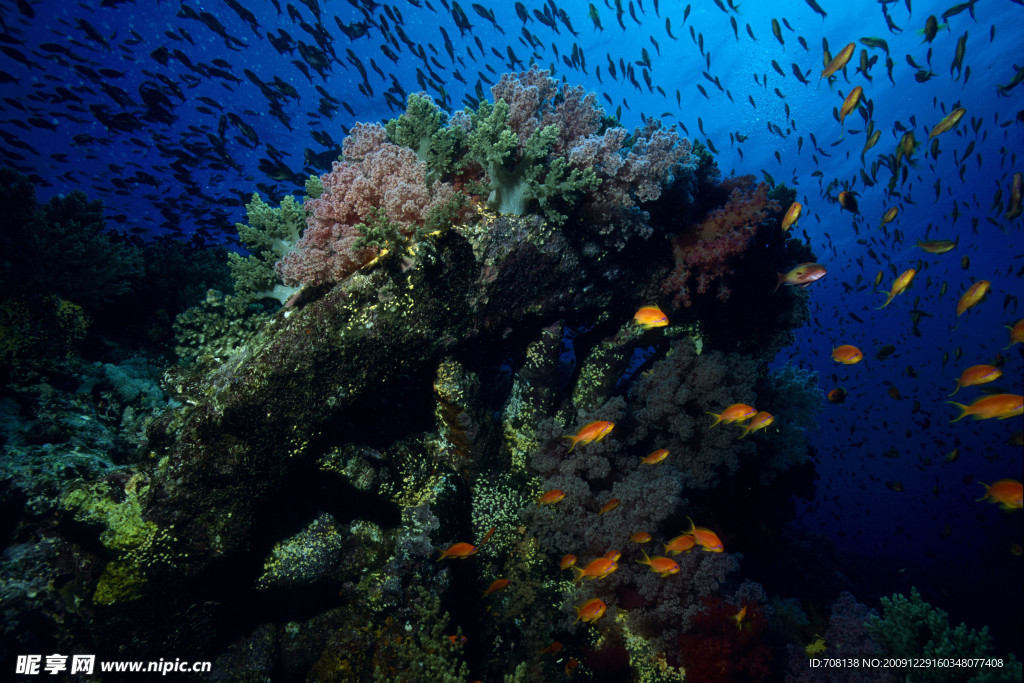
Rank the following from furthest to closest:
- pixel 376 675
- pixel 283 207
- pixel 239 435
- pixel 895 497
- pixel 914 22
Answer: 1. pixel 895 497
2. pixel 914 22
3. pixel 283 207
4. pixel 376 675
5. pixel 239 435

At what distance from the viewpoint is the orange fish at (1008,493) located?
3.61 meters

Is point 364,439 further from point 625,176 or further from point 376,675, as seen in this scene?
point 625,176

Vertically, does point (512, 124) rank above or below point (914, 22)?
below

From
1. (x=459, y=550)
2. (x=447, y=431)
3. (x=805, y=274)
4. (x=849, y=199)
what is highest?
(x=849, y=199)

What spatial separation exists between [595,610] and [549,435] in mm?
1799

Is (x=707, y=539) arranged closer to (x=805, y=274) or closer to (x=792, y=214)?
(x=805, y=274)

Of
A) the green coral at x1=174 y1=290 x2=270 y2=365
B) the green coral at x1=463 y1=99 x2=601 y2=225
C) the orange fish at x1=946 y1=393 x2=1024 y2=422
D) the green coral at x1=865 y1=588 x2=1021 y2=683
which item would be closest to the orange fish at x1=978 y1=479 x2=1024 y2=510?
the orange fish at x1=946 y1=393 x2=1024 y2=422

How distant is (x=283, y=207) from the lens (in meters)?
4.24

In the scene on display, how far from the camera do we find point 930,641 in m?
3.76

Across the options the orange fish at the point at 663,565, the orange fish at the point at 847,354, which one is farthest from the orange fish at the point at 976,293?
the orange fish at the point at 663,565

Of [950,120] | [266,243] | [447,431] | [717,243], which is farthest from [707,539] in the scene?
[950,120]

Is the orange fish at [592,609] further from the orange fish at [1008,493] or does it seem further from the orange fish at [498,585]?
the orange fish at [1008,493]

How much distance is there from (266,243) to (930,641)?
314 inches

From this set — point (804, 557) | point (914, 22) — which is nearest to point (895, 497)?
point (914, 22)
